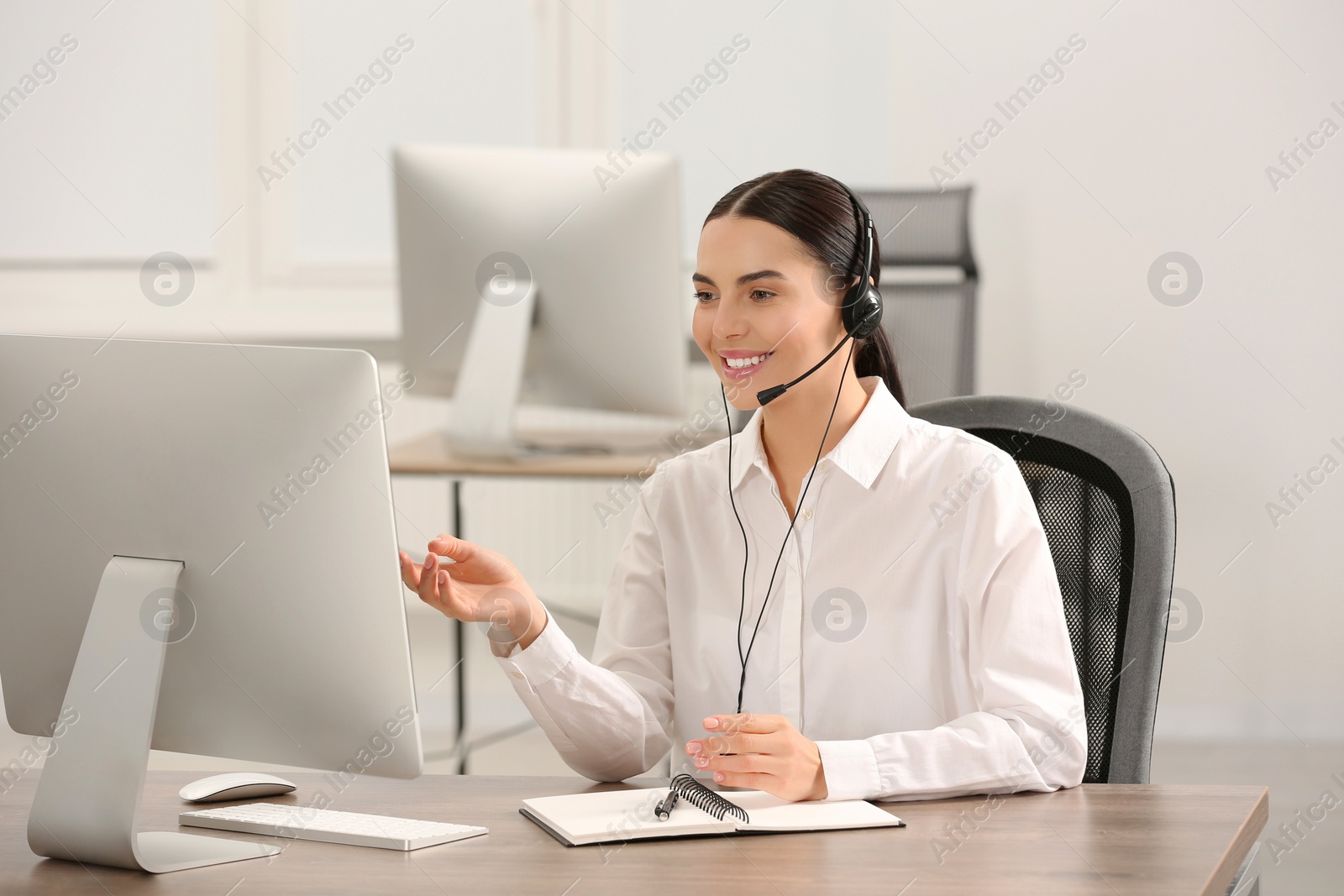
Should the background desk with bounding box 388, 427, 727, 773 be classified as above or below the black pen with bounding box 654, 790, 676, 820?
above

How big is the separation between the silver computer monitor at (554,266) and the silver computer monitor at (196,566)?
1524 millimetres

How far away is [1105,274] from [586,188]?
1865 millimetres

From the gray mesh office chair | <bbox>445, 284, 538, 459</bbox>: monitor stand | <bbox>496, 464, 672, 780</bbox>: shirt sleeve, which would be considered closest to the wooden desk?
<bbox>496, 464, 672, 780</bbox>: shirt sleeve

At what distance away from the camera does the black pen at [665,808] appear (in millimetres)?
1067

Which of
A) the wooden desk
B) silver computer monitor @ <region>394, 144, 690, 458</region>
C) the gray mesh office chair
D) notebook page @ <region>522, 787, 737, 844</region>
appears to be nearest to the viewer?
the wooden desk

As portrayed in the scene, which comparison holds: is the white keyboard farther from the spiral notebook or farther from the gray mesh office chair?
the gray mesh office chair

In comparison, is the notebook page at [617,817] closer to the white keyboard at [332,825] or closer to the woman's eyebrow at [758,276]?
the white keyboard at [332,825]

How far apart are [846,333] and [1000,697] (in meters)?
0.46

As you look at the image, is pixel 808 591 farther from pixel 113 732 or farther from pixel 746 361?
pixel 113 732

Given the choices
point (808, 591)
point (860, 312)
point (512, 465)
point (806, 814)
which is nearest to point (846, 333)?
point (860, 312)

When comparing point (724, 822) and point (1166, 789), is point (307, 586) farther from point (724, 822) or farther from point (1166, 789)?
point (1166, 789)

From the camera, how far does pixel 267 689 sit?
1.03m

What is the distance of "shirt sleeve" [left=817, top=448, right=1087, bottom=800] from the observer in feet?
3.76

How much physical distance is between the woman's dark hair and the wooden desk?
57 centimetres
